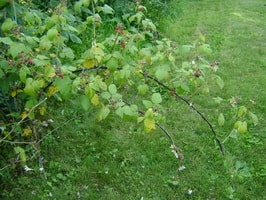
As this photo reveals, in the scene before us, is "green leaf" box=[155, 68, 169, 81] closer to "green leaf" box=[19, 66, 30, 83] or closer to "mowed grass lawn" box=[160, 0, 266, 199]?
"mowed grass lawn" box=[160, 0, 266, 199]

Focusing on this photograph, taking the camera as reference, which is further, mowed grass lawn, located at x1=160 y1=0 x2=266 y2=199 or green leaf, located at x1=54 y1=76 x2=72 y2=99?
mowed grass lawn, located at x1=160 y1=0 x2=266 y2=199

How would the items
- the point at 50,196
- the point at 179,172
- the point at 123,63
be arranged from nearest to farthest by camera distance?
the point at 123,63 < the point at 50,196 < the point at 179,172

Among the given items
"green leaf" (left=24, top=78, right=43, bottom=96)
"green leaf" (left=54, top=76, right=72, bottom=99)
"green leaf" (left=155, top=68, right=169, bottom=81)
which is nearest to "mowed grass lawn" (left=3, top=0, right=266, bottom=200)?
"green leaf" (left=155, top=68, right=169, bottom=81)

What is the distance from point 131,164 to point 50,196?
25.9 inches

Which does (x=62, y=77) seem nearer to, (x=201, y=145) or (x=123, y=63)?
(x=123, y=63)

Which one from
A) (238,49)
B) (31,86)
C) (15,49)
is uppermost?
(15,49)

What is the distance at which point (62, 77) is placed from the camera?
176 centimetres

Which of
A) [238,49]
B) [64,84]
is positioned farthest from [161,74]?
[238,49]

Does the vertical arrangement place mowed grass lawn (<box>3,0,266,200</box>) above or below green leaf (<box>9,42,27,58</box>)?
below

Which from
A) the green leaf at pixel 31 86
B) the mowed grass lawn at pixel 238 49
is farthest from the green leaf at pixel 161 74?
the green leaf at pixel 31 86

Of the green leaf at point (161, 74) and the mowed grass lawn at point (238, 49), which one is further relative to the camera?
the mowed grass lawn at point (238, 49)

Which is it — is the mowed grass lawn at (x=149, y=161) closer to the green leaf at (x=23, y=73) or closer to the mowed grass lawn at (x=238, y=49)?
the mowed grass lawn at (x=238, y=49)

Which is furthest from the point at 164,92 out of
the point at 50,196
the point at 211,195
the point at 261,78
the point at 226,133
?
the point at 50,196

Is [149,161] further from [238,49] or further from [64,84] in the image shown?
[238,49]
